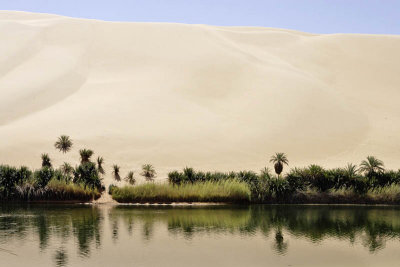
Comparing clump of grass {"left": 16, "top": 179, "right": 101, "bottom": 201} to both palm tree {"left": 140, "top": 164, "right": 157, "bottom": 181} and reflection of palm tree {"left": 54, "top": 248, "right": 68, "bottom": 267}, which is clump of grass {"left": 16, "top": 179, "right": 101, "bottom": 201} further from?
reflection of palm tree {"left": 54, "top": 248, "right": 68, "bottom": 267}

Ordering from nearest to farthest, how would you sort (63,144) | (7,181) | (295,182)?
(7,181)
(295,182)
(63,144)

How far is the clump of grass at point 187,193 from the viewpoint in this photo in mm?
29984

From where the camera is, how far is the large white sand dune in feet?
150

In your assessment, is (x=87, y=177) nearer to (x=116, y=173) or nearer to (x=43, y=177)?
(x=43, y=177)

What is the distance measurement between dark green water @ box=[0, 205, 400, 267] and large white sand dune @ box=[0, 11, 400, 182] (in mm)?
16712

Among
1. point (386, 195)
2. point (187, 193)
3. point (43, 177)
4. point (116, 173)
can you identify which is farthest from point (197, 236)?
point (116, 173)

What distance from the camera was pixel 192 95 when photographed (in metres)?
55.8

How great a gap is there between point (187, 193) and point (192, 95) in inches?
1043

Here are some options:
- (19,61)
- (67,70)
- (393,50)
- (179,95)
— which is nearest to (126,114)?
(179,95)

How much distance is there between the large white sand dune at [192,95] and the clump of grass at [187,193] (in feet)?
36.2

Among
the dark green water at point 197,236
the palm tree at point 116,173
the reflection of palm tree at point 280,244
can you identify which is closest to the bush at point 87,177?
Result: the dark green water at point 197,236

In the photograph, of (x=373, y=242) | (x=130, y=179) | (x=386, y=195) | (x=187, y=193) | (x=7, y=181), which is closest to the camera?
(x=373, y=242)

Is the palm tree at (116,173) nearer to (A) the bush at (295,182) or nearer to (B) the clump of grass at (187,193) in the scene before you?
(B) the clump of grass at (187,193)

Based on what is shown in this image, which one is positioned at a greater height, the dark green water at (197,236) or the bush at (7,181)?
Result: the bush at (7,181)
